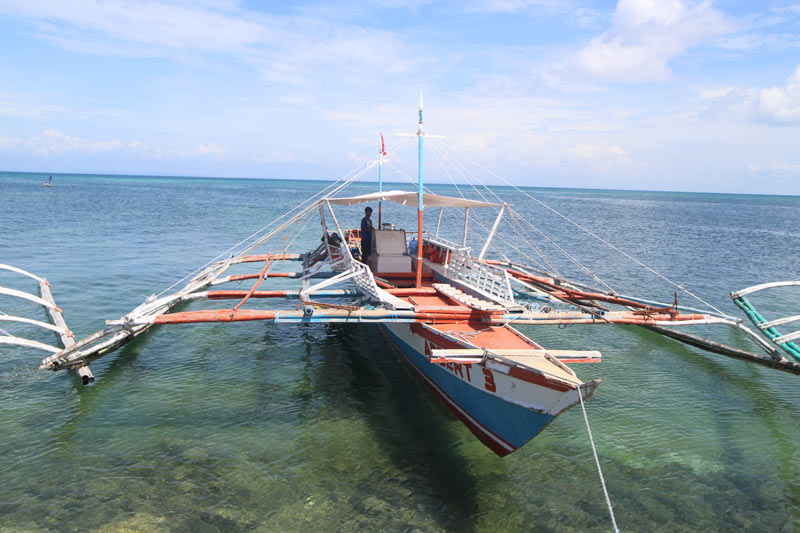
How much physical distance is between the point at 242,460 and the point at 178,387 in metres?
4.16

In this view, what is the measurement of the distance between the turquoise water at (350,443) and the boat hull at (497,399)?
65 centimetres

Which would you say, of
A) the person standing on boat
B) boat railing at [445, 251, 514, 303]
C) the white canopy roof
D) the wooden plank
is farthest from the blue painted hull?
the wooden plank

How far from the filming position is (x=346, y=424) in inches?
413

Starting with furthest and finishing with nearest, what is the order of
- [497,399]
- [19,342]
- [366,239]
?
1. [366,239]
2. [19,342]
3. [497,399]

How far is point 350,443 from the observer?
9.75 m

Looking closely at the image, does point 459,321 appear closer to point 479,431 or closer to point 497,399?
point 479,431

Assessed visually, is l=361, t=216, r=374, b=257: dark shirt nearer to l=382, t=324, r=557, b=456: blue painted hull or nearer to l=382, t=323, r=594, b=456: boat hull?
l=382, t=324, r=557, b=456: blue painted hull

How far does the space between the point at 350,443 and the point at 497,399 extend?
3.32m

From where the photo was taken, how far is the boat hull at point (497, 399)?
24.5 ft

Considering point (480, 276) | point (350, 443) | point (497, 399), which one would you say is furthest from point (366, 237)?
point (497, 399)

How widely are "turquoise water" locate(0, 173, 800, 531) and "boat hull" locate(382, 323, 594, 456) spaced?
2.12 feet

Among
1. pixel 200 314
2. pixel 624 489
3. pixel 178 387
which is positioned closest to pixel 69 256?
pixel 178 387

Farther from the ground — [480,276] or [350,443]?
[480,276]

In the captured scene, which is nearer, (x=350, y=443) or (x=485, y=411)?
(x=485, y=411)
